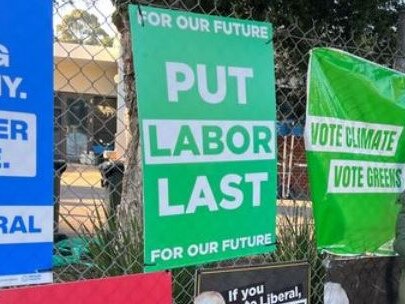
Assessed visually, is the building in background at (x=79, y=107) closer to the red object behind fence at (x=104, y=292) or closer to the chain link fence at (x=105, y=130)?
the chain link fence at (x=105, y=130)

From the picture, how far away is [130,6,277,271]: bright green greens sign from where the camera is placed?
2514 millimetres

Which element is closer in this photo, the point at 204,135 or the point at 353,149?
the point at 204,135

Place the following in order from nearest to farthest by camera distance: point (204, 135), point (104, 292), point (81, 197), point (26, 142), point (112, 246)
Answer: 1. point (26, 142)
2. point (104, 292)
3. point (204, 135)
4. point (112, 246)
5. point (81, 197)

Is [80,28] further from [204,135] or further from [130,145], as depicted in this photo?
[130,145]

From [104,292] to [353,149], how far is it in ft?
5.35

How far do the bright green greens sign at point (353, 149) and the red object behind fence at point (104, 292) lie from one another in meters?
1.03

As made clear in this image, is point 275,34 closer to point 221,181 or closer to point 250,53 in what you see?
point 250,53

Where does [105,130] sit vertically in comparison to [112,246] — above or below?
above

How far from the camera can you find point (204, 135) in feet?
8.75

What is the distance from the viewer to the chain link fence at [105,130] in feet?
9.02

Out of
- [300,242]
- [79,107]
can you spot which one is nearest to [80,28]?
[79,107]

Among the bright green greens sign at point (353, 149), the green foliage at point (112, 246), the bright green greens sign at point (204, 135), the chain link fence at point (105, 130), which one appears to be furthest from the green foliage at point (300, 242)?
the bright green greens sign at point (204, 135)

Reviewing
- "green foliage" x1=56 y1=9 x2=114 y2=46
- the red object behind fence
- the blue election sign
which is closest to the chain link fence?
"green foliage" x1=56 y1=9 x2=114 y2=46

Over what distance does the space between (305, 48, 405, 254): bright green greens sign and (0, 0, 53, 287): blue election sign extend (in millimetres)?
1503
